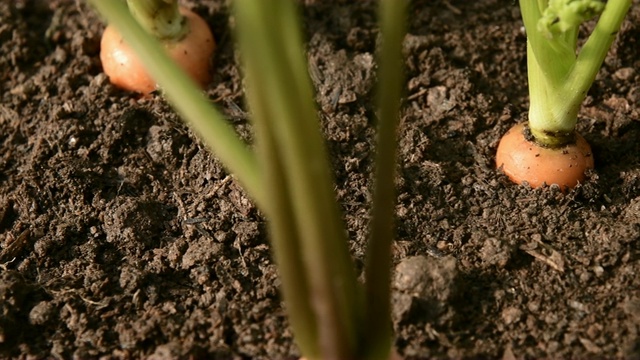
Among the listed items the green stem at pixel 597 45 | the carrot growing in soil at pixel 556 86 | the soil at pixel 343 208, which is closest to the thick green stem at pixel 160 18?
the soil at pixel 343 208

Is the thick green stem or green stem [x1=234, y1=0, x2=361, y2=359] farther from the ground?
the thick green stem

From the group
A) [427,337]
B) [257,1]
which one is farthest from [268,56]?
[427,337]

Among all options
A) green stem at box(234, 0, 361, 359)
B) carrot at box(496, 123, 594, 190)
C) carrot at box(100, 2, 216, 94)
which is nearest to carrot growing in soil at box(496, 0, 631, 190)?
carrot at box(496, 123, 594, 190)

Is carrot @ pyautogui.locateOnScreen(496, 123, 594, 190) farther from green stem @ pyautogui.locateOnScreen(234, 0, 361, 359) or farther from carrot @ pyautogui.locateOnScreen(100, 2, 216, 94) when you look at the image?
carrot @ pyautogui.locateOnScreen(100, 2, 216, 94)

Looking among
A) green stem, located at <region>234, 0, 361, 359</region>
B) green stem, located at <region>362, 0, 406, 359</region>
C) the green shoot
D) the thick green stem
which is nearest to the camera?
green stem, located at <region>234, 0, 361, 359</region>

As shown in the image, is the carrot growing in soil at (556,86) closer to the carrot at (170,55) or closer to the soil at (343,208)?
the soil at (343,208)

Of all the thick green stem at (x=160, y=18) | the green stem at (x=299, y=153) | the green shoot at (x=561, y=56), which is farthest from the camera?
the thick green stem at (x=160, y=18)

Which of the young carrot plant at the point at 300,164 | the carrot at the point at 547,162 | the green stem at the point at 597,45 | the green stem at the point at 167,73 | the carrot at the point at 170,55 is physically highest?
the carrot at the point at 170,55

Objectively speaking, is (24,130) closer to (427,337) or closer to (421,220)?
(421,220)
